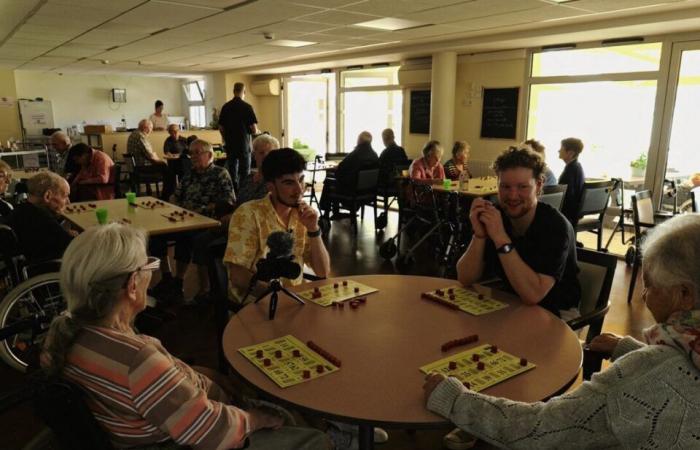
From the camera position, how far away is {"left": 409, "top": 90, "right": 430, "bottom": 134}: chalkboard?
27.3ft

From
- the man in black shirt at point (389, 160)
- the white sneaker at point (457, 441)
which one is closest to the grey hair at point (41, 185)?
the white sneaker at point (457, 441)

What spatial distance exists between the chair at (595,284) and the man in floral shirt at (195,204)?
2.63 m

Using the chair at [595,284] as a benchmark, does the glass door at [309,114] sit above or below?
above

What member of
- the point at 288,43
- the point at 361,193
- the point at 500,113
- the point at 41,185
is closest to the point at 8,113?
the point at 288,43

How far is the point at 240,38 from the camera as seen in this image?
6.69m

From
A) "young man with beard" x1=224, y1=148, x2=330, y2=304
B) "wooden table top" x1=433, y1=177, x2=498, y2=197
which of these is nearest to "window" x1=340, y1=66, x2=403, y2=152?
"wooden table top" x1=433, y1=177, x2=498, y2=197

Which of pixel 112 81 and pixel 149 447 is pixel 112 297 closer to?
pixel 149 447

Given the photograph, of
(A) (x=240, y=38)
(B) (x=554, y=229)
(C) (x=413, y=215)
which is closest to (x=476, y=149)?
(C) (x=413, y=215)

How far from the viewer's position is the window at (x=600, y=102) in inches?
238

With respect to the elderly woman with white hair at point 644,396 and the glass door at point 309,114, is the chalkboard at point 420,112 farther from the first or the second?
the elderly woman with white hair at point 644,396

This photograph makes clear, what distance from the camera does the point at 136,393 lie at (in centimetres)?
110

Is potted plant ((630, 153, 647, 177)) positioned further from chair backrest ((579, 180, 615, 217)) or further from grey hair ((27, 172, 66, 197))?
grey hair ((27, 172, 66, 197))

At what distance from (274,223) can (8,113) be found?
12640 millimetres

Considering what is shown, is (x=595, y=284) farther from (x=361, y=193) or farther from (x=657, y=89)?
(x=657, y=89)
